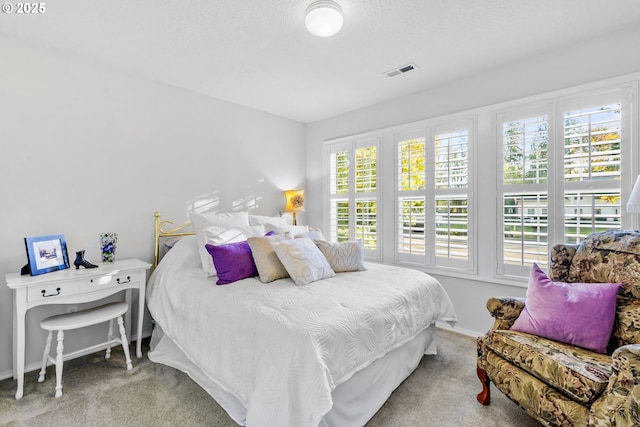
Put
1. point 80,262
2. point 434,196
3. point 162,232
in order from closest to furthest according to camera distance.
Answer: point 80,262 < point 162,232 < point 434,196

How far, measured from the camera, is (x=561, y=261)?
2.05m

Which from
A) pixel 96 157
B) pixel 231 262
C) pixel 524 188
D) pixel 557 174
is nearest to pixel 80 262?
pixel 96 157

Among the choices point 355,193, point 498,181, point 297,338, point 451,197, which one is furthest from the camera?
point 355,193

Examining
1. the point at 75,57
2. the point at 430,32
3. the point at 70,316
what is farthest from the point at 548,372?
the point at 75,57

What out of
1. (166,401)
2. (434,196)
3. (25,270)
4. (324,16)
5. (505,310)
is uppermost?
(324,16)

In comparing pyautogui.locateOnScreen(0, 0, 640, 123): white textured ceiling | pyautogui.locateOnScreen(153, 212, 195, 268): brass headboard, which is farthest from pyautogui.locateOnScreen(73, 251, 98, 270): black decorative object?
pyautogui.locateOnScreen(0, 0, 640, 123): white textured ceiling

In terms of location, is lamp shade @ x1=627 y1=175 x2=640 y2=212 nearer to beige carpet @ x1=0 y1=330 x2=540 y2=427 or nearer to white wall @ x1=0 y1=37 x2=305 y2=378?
beige carpet @ x1=0 y1=330 x2=540 y2=427

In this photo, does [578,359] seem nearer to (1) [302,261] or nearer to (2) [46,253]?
(1) [302,261]

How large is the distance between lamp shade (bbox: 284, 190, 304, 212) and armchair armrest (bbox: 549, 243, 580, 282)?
2.73 meters

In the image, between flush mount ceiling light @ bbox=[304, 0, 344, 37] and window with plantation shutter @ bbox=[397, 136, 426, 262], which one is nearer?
flush mount ceiling light @ bbox=[304, 0, 344, 37]

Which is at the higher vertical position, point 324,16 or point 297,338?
point 324,16

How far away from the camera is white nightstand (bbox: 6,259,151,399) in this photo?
1955 mm

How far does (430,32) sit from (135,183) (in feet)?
9.24

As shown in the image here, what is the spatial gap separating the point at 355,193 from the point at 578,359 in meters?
2.76
